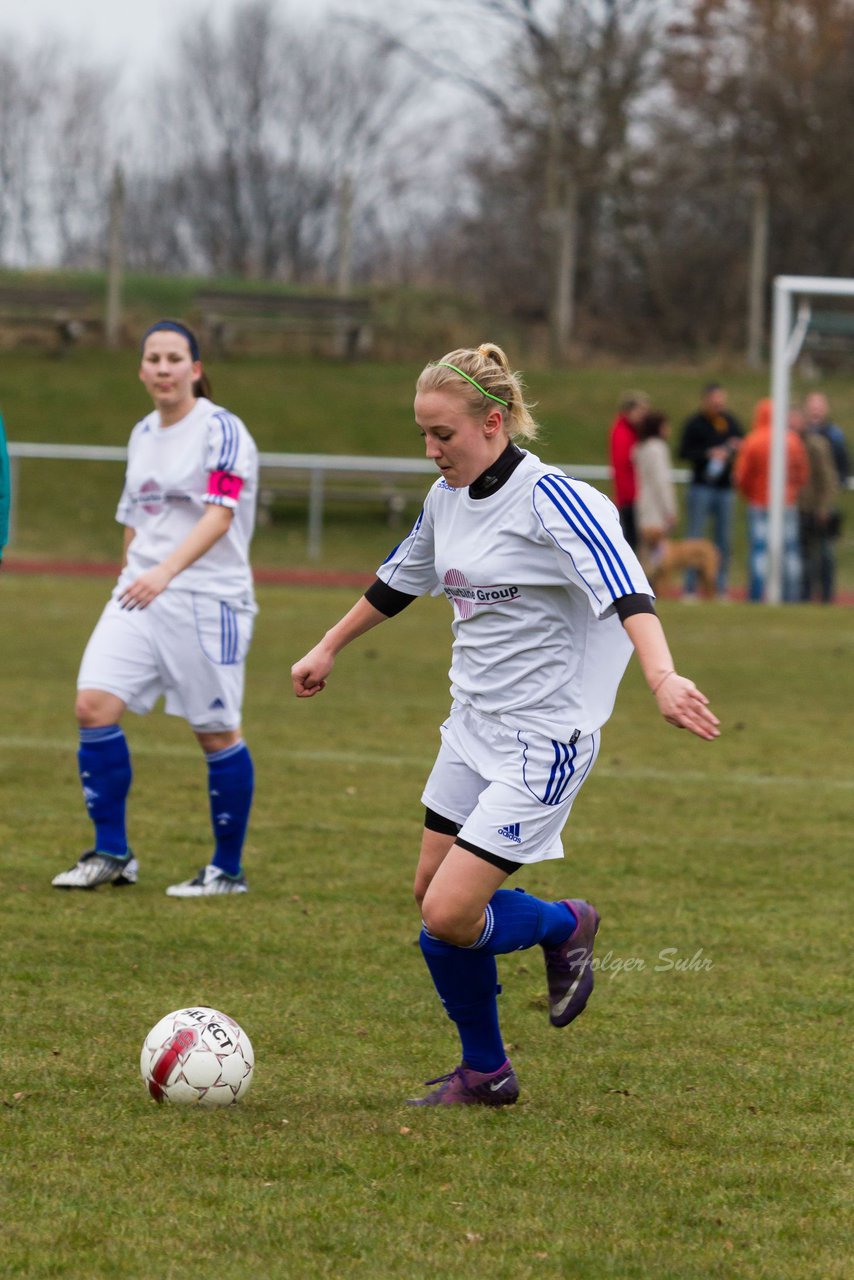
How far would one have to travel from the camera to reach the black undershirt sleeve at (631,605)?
12.1 ft

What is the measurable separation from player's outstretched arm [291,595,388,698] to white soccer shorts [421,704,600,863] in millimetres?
368

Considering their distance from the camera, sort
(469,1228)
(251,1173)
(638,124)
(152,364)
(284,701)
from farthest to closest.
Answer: (638,124) → (284,701) → (152,364) → (251,1173) → (469,1228)

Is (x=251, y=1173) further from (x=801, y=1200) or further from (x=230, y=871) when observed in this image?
(x=230, y=871)

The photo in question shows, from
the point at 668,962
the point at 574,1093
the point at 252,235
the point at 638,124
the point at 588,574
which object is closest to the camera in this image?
the point at 588,574

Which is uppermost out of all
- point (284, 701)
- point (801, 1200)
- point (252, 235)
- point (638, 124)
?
point (638, 124)

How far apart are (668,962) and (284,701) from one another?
5675 mm

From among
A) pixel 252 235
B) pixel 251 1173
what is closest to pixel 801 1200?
pixel 251 1173

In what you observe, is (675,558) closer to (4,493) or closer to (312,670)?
(4,493)

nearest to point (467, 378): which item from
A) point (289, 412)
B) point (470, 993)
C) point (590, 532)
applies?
point (590, 532)

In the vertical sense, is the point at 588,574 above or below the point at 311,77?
below

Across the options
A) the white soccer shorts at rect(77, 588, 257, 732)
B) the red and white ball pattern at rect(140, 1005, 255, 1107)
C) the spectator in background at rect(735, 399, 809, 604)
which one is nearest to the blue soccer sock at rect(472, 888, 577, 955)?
the red and white ball pattern at rect(140, 1005, 255, 1107)

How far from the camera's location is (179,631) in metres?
6.03

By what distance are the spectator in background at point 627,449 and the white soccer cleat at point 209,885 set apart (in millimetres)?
11482

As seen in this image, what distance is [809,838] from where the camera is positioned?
280 inches
